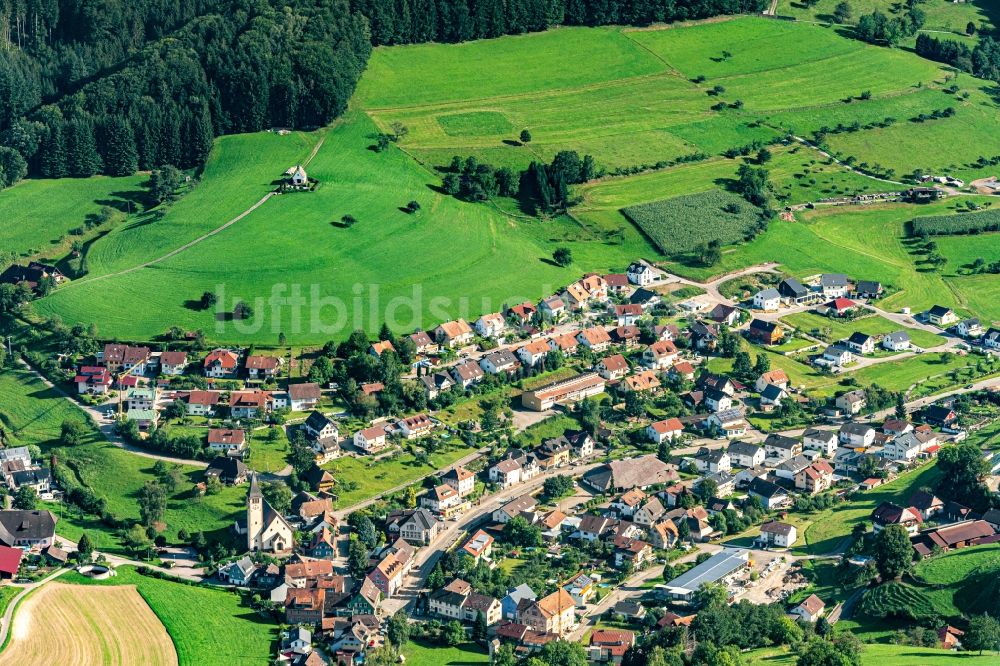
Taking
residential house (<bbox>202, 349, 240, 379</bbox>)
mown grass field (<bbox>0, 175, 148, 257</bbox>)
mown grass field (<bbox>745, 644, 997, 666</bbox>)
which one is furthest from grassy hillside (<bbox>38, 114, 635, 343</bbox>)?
mown grass field (<bbox>745, 644, 997, 666</bbox>)

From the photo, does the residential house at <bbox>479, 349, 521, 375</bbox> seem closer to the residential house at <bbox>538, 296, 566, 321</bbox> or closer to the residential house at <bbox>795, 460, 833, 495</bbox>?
the residential house at <bbox>538, 296, 566, 321</bbox>

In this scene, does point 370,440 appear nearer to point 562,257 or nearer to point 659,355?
point 659,355

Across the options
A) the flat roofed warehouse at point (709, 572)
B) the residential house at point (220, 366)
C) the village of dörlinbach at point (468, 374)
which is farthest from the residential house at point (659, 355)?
the residential house at point (220, 366)

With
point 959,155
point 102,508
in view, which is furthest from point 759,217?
point 102,508

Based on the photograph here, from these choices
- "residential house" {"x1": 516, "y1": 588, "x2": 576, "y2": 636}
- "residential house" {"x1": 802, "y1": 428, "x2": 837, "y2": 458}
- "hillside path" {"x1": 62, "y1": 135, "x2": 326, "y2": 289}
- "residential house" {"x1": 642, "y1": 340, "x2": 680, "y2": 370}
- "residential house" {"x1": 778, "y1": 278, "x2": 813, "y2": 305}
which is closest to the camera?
"residential house" {"x1": 516, "y1": 588, "x2": 576, "y2": 636}

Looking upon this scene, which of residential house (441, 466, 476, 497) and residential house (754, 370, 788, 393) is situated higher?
residential house (754, 370, 788, 393)

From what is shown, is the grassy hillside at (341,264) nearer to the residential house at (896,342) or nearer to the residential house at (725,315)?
the residential house at (725,315)

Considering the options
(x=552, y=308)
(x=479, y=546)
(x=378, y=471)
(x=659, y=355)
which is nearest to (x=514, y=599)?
(x=479, y=546)
